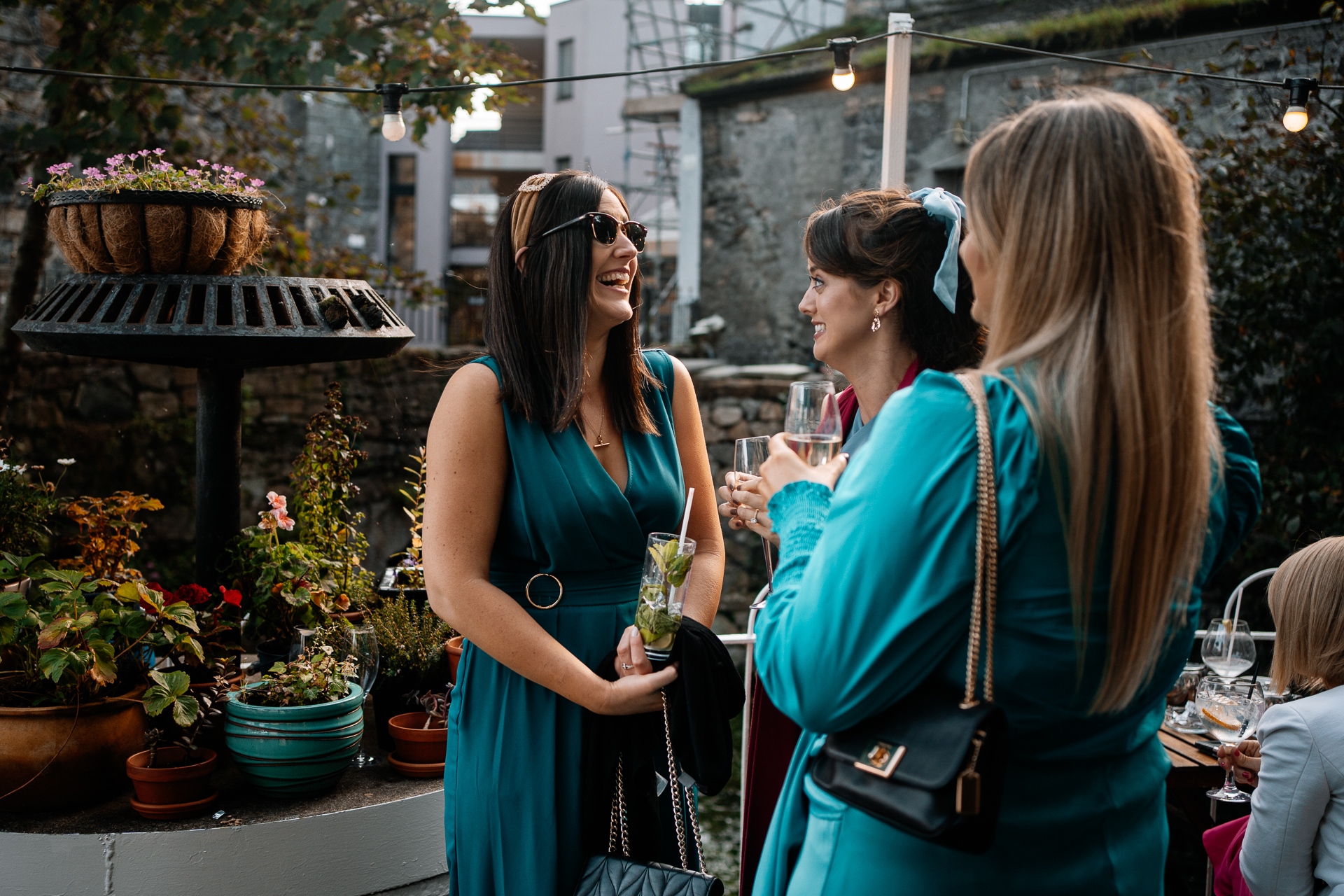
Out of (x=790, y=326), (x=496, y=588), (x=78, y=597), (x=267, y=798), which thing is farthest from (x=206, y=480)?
(x=790, y=326)

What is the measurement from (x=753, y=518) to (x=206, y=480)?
2277 mm

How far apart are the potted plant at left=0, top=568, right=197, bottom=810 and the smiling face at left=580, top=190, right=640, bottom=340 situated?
1.40m

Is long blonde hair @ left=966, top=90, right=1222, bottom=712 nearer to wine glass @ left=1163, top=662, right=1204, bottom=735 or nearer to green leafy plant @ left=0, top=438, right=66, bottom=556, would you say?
wine glass @ left=1163, top=662, right=1204, bottom=735

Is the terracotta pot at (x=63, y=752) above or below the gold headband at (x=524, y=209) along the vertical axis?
below

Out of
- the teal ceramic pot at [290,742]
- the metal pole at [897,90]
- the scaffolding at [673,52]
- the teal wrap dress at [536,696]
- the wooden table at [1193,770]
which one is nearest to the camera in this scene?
Answer: the teal wrap dress at [536,696]

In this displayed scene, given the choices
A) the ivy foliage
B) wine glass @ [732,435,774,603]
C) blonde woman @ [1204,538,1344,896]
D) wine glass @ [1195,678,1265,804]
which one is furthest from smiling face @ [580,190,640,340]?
the ivy foliage

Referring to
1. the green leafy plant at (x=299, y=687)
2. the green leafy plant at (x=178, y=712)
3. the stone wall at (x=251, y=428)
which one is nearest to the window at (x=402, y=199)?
the stone wall at (x=251, y=428)

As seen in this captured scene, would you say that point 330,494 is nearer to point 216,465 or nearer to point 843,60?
point 216,465

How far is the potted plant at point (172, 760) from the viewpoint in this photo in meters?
2.42

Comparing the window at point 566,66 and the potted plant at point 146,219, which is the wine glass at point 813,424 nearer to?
the potted plant at point 146,219

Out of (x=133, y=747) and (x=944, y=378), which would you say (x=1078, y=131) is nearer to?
(x=944, y=378)

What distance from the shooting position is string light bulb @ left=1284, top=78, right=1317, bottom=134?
3.52 m

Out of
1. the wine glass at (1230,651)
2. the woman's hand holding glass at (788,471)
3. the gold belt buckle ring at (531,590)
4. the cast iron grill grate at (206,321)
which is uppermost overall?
the cast iron grill grate at (206,321)

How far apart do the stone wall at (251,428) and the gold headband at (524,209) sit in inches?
181
